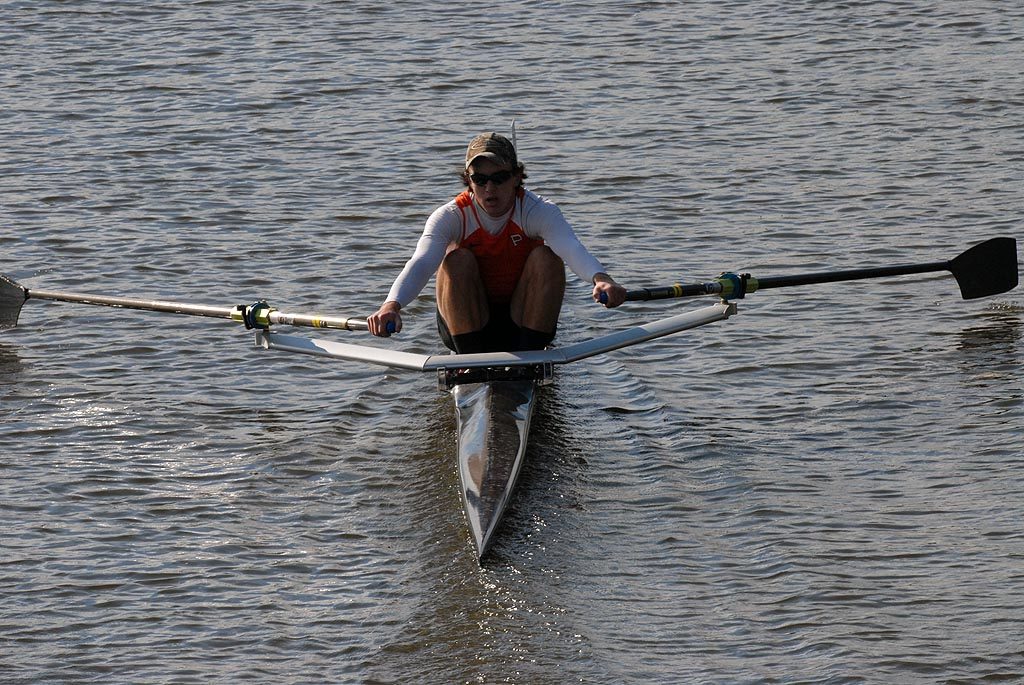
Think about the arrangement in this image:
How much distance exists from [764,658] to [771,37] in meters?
12.9

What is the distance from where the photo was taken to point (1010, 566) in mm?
6637

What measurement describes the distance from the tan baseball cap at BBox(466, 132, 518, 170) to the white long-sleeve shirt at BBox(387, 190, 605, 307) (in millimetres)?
258

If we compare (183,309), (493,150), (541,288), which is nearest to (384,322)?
(541,288)

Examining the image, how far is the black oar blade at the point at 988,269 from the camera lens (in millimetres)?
9906

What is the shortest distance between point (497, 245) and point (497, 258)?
0.08 m

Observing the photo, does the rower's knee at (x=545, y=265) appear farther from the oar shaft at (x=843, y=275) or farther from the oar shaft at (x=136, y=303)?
the oar shaft at (x=136, y=303)

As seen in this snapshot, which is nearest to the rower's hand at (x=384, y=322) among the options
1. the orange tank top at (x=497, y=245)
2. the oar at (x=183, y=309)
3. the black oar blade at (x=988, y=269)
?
the oar at (x=183, y=309)

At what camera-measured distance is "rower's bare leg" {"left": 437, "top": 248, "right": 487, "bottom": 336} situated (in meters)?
8.11

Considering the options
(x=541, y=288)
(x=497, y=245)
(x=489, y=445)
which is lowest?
(x=489, y=445)

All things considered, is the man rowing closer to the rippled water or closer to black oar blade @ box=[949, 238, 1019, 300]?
the rippled water

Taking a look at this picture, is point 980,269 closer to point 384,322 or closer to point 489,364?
point 489,364

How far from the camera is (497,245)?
27.0 ft

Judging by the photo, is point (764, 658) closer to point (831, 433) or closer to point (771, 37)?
point (831, 433)

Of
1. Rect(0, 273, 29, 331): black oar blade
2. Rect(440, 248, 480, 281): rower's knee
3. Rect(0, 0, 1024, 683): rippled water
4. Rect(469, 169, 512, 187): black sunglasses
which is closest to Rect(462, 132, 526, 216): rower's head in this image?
Rect(469, 169, 512, 187): black sunglasses
